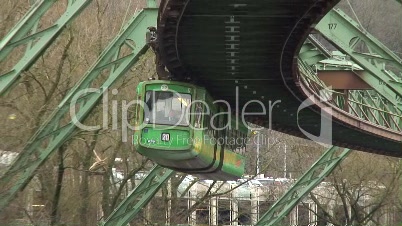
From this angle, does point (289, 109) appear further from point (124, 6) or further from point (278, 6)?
point (278, 6)

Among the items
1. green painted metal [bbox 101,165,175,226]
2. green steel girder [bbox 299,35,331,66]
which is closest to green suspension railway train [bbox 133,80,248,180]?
green steel girder [bbox 299,35,331,66]

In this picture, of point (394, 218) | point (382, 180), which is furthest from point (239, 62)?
point (394, 218)

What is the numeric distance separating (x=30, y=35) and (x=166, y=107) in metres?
5.26

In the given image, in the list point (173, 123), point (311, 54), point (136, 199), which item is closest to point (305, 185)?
point (136, 199)

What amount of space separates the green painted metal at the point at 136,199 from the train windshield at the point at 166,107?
680 centimetres

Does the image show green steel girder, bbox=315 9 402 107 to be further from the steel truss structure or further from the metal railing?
the metal railing

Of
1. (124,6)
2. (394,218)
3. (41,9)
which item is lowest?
(394,218)

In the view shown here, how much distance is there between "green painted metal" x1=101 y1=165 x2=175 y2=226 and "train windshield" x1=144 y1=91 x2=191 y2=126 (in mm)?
6800

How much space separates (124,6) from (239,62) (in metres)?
11.6

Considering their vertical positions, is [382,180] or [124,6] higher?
[124,6]

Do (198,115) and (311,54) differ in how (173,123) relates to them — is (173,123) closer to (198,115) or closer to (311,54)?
(198,115)

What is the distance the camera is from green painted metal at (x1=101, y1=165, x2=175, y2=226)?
2945 centimetres

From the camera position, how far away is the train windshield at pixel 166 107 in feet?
74.1

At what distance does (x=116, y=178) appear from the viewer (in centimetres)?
3469
